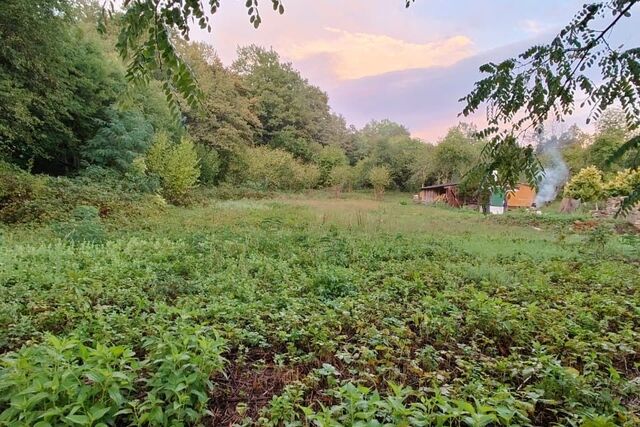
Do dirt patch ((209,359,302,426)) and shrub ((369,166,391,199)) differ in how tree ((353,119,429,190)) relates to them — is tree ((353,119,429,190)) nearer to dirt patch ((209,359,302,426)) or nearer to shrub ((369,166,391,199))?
shrub ((369,166,391,199))

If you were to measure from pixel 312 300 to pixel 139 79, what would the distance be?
272 cm

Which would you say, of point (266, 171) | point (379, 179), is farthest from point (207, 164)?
point (379, 179)

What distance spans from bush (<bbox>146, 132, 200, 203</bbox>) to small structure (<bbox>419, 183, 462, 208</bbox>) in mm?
17192

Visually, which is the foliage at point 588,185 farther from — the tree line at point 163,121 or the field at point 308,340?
the field at point 308,340

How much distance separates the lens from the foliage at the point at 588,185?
65.6 ft

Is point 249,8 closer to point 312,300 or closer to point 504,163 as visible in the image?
point 504,163

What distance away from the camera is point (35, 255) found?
501cm

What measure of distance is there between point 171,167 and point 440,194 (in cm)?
2088

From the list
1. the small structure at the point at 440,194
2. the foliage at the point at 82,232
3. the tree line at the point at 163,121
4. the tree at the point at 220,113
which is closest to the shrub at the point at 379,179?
the tree line at the point at 163,121

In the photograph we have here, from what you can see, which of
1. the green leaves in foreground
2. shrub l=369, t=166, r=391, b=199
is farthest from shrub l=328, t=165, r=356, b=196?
the green leaves in foreground

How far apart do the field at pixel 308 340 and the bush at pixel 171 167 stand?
39.1 feet

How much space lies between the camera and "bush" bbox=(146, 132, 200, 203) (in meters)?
17.1

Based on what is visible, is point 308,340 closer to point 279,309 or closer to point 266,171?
point 279,309

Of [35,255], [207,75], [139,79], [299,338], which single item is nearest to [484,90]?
[139,79]
